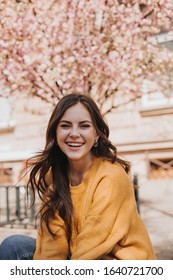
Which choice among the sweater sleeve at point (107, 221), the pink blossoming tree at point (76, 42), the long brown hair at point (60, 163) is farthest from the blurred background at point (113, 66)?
the sweater sleeve at point (107, 221)

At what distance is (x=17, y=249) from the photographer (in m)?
1.25

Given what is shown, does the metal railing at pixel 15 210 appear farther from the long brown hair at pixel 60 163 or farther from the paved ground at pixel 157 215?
the long brown hair at pixel 60 163

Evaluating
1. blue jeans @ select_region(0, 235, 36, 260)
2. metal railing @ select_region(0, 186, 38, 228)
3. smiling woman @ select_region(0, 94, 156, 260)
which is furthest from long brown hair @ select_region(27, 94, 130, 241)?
metal railing @ select_region(0, 186, 38, 228)

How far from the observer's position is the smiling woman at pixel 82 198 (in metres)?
1.07

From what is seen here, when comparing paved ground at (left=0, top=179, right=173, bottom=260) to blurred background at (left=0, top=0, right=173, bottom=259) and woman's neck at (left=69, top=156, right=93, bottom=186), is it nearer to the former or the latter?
blurred background at (left=0, top=0, right=173, bottom=259)

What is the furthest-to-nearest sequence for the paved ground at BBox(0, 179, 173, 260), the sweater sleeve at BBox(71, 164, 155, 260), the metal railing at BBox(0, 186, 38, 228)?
the metal railing at BBox(0, 186, 38, 228), the paved ground at BBox(0, 179, 173, 260), the sweater sleeve at BBox(71, 164, 155, 260)

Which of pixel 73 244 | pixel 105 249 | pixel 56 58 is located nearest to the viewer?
pixel 105 249

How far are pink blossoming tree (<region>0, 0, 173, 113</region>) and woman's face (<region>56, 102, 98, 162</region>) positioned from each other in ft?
4.05

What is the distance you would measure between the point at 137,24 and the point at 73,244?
63.5 inches

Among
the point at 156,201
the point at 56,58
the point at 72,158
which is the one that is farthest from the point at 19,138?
the point at 72,158

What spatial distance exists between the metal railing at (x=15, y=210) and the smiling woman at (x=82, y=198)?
4.66 feet

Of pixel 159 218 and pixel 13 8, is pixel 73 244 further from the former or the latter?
pixel 13 8

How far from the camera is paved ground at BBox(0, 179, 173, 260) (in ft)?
7.33

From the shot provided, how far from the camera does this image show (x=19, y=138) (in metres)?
2.70
